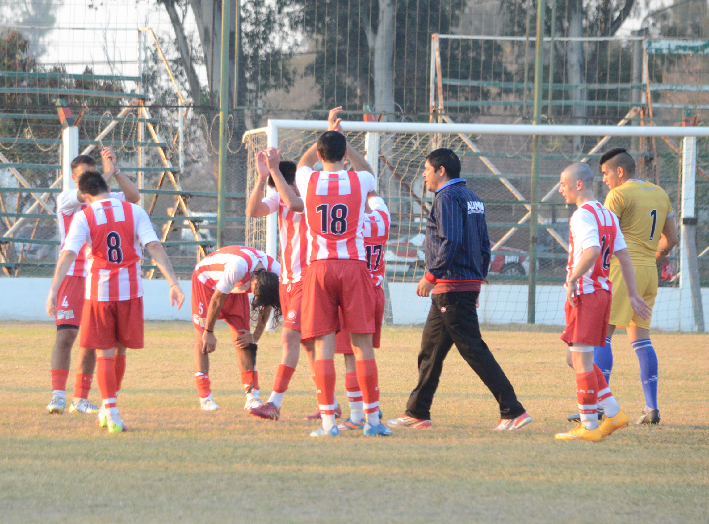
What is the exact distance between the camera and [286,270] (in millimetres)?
5695

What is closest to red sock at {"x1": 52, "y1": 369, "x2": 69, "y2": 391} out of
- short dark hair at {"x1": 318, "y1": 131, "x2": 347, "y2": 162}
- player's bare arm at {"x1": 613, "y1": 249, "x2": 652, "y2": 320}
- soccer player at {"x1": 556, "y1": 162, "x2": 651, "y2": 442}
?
short dark hair at {"x1": 318, "y1": 131, "x2": 347, "y2": 162}

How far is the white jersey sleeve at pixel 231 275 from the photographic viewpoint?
18.6ft

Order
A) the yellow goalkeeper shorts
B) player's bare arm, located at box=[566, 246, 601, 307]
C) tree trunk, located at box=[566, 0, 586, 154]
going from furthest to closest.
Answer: tree trunk, located at box=[566, 0, 586, 154] → the yellow goalkeeper shorts → player's bare arm, located at box=[566, 246, 601, 307]

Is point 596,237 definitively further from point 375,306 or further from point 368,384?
point 368,384

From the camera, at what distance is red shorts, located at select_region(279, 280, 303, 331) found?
5539 mm

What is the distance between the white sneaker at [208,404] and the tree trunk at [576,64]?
32.8 feet

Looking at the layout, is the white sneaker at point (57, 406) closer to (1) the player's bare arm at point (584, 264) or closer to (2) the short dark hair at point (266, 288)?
(2) the short dark hair at point (266, 288)

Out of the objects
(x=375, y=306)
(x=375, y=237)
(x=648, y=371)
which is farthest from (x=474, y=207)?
(x=648, y=371)

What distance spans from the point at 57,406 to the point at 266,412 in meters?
1.47

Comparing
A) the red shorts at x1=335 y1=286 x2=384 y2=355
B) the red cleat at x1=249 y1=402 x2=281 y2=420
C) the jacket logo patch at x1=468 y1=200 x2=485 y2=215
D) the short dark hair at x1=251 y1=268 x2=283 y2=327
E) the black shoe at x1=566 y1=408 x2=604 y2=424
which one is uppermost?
the jacket logo patch at x1=468 y1=200 x2=485 y2=215

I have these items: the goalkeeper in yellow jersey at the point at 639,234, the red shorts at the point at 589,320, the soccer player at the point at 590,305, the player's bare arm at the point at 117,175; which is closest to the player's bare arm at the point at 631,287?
the soccer player at the point at 590,305

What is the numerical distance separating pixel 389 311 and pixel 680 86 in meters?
6.95

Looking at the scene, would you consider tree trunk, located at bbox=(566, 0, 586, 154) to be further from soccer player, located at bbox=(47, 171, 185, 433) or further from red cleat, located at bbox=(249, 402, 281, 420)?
soccer player, located at bbox=(47, 171, 185, 433)

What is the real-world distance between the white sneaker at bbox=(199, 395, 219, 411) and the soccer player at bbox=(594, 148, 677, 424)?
8.67 ft
